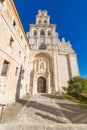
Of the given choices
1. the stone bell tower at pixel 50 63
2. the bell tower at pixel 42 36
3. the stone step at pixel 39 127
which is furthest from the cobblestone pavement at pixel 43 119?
the bell tower at pixel 42 36

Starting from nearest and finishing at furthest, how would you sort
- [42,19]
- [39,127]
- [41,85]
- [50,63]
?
[39,127]
[41,85]
[50,63]
[42,19]

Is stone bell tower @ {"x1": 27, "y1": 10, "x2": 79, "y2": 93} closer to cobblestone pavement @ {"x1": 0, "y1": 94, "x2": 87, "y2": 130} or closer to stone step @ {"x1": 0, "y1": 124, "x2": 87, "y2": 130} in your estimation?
cobblestone pavement @ {"x1": 0, "y1": 94, "x2": 87, "y2": 130}

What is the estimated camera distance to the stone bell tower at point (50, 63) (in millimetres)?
19141

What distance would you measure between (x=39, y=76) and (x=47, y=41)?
962cm

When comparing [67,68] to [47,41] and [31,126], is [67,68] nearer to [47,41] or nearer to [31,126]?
[47,41]

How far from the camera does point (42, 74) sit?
794 inches

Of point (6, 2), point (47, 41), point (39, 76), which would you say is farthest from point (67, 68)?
point (6, 2)

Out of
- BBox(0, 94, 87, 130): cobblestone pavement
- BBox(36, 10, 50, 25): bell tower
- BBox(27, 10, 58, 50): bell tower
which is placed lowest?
BBox(0, 94, 87, 130): cobblestone pavement

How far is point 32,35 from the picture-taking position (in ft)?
79.1

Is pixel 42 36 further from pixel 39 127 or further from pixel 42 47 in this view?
pixel 39 127

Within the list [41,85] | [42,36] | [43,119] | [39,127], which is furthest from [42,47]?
[39,127]

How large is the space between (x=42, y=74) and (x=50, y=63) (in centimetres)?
340

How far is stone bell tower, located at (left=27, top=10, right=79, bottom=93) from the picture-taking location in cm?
1914

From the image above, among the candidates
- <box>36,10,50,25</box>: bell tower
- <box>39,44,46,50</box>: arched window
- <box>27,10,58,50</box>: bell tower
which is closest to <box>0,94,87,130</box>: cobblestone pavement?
<box>27,10,58,50</box>: bell tower
